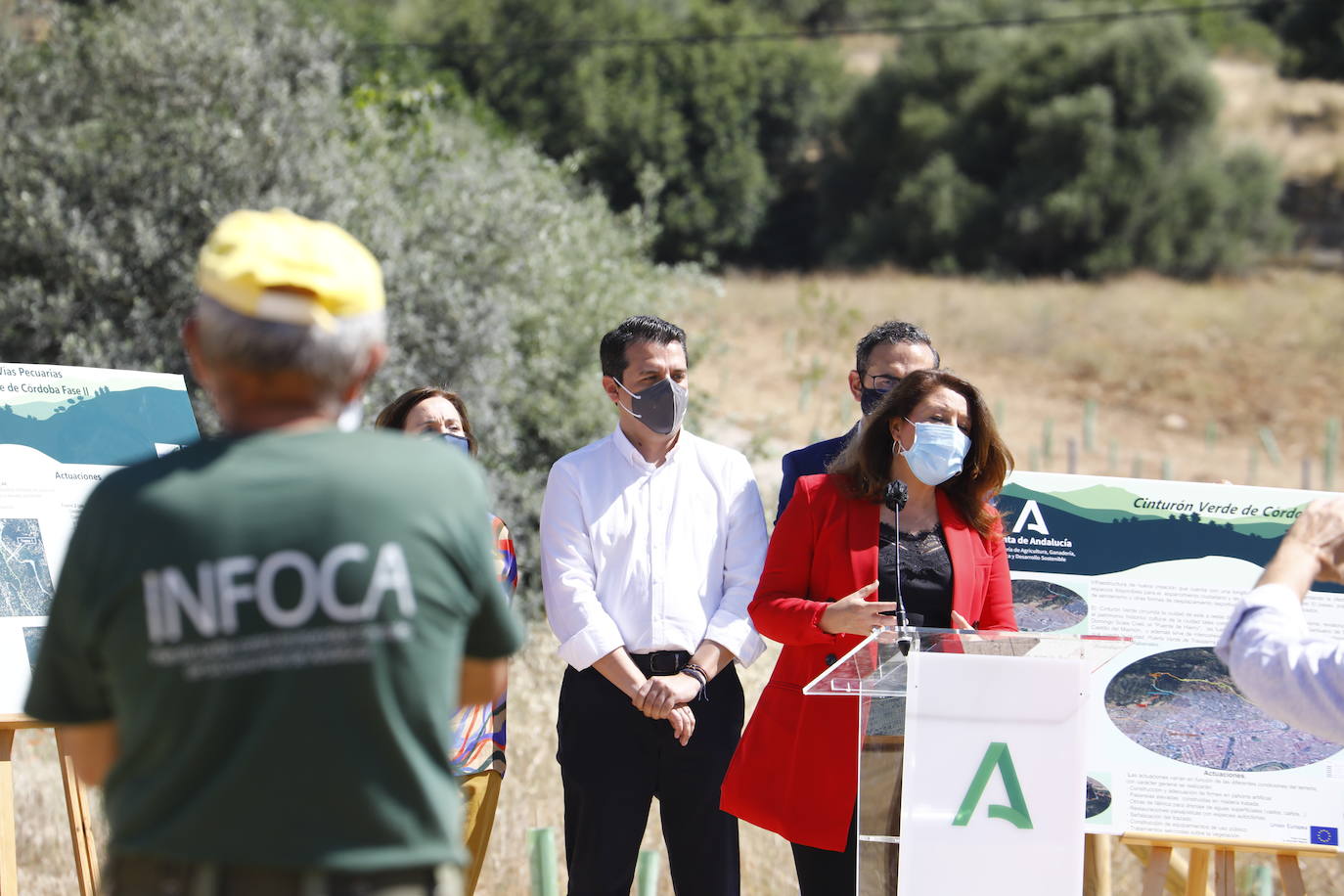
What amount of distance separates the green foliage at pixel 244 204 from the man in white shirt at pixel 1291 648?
789 cm

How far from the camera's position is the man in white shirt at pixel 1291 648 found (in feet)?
7.52

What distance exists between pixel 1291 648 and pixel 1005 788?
0.98 metres

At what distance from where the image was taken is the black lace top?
140 inches

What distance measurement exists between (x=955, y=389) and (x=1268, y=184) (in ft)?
108

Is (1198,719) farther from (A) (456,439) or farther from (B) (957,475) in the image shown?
(A) (456,439)

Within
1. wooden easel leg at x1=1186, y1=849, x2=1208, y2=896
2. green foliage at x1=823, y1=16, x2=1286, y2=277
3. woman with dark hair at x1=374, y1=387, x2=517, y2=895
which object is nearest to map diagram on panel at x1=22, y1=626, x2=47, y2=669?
woman with dark hair at x1=374, y1=387, x2=517, y2=895

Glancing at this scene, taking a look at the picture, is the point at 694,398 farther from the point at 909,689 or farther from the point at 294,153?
the point at 909,689

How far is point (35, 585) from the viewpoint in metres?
4.08

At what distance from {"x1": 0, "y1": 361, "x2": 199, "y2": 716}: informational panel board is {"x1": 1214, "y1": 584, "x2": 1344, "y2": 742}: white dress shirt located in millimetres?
3359

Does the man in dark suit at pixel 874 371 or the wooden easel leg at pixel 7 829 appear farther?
the man in dark suit at pixel 874 371

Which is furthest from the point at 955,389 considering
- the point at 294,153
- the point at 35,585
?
the point at 294,153

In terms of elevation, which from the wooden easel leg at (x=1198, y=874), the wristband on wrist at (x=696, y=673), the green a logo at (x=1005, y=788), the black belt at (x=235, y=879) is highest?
the wristband on wrist at (x=696, y=673)

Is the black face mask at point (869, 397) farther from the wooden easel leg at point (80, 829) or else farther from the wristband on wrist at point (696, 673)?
the wooden easel leg at point (80, 829)

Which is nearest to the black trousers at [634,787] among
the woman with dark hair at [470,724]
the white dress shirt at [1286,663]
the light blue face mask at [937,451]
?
the woman with dark hair at [470,724]
